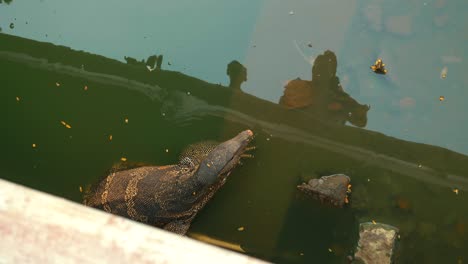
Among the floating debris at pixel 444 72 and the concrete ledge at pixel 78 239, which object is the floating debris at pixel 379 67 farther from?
the concrete ledge at pixel 78 239

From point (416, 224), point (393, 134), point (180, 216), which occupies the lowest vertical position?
point (180, 216)

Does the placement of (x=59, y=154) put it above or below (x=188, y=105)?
below

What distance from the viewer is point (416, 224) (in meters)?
3.39

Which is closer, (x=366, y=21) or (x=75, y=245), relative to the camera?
(x=75, y=245)

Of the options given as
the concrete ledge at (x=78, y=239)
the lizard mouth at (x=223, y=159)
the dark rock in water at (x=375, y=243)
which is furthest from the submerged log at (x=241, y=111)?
the concrete ledge at (x=78, y=239)

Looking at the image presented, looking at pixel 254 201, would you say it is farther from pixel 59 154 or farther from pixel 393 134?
pixel 59 154

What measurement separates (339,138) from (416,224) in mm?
856

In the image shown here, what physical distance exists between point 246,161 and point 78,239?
5.64 feet

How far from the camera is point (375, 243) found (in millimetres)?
3354

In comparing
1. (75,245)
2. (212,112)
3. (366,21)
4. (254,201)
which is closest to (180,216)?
(254,201)

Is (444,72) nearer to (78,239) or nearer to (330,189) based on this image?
(330,189)

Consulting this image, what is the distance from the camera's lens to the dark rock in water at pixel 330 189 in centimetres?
337

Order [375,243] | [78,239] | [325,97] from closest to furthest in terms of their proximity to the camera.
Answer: [78,239] < [375,243] < [325,97]

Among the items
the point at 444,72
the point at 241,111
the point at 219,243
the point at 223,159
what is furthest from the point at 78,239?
the point at 444,72
